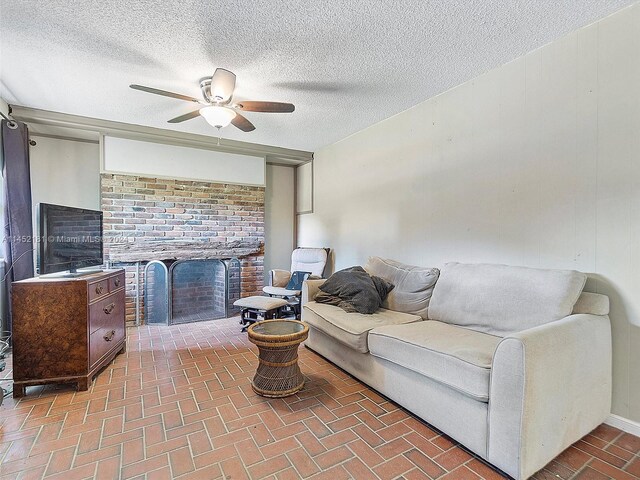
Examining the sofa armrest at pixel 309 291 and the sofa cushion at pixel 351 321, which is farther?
the sofa armrest at pixel 309 291

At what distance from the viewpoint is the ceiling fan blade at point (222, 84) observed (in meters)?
2.20

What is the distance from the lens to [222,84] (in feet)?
7.50

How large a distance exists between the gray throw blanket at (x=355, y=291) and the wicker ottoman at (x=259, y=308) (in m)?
0.64

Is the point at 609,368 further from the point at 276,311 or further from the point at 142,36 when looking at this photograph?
the point at 142,36

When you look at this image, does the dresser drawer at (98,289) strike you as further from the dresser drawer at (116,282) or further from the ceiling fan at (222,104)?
the ceiling fan at (222,104)

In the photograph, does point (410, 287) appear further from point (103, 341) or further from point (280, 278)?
point (103, 341)

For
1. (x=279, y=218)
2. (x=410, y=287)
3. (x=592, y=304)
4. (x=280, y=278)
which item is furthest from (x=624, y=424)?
(x=279, y=218)

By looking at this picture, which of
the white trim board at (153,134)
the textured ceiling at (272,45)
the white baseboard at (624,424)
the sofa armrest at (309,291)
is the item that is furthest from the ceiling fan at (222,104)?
the white baseboard at (624,424)

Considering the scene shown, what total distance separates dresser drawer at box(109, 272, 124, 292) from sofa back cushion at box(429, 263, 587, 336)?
2.71 metres

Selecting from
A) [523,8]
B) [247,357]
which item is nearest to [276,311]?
[247,357]

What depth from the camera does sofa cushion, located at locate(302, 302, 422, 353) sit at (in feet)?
7.41

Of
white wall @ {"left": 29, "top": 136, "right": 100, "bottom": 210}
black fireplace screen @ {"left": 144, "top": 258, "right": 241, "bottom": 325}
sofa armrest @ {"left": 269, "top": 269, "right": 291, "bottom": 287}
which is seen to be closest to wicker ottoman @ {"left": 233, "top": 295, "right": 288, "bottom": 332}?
sofa armrest @ {"left": 269, "top": 269, "right": 291, "bottom": 287}

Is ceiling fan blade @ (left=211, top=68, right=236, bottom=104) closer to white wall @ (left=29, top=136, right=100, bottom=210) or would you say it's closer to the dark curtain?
the dark curtain

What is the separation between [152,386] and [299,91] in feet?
8.85
